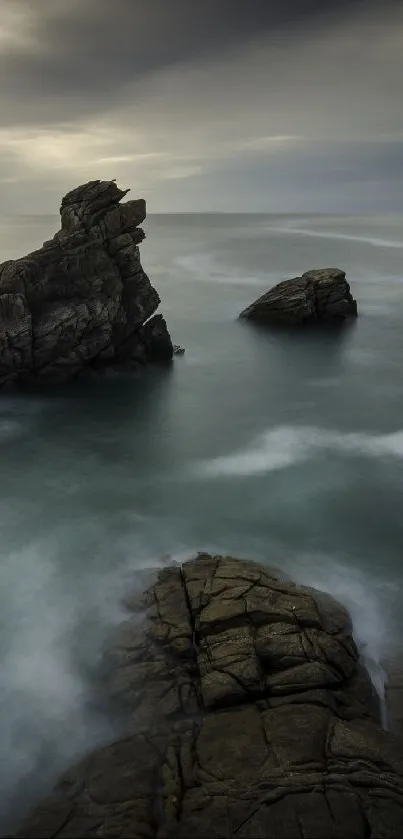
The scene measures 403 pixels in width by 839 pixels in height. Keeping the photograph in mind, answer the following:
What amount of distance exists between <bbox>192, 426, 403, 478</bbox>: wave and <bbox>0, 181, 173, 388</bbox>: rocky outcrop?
1396 centimetres

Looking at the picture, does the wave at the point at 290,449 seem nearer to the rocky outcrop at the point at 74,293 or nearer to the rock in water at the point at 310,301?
the rocky outcrop at the point at 74,293

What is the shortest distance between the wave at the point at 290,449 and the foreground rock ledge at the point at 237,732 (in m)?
10.4

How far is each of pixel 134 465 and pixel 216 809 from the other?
1868 centimetres

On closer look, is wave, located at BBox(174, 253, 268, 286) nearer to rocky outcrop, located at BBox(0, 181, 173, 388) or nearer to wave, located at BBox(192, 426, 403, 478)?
rocky outcrop, located at BBox(0, 181, 173, 388)

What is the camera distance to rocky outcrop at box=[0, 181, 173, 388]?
36500 millimetres

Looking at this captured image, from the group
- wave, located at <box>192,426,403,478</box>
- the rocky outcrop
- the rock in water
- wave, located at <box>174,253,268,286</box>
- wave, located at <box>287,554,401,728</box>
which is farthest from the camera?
wave, located at <box>174,253,268,286</box>

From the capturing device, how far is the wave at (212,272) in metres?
79.2

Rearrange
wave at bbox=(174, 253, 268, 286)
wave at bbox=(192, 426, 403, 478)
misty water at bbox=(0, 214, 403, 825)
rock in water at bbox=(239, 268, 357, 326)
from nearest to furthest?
misty water at bbox=(0, 214, 403, 825) < wave at bbox=(192, 426, 403, 478) < rock in water at bbox=(239, 268, 357, 326) < wave at bbox=(174, 253, 268, 286)

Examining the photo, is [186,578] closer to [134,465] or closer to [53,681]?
[53,681]

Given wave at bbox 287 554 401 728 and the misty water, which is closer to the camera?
the misty water

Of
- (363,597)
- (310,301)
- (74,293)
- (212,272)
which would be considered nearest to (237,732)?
(363,597)

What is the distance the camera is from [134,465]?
95.7 feet

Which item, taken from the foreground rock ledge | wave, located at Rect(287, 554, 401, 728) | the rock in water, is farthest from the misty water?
the rock in water

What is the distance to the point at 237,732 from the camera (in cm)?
1352
